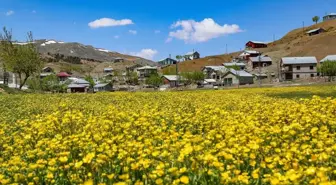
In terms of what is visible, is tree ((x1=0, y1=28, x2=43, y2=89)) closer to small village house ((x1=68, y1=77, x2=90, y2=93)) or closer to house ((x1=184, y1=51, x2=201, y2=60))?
small village house ((x1=68, y1=77, x2=90, y2=93))

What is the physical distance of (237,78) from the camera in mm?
88562

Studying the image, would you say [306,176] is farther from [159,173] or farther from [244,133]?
[244,133]

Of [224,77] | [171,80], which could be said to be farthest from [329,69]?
[171,80]

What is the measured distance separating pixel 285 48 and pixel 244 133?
13042 centimetres

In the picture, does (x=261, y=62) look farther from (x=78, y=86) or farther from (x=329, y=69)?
(x=78, y=86)

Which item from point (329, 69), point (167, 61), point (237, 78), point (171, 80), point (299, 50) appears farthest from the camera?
point (167, 61)

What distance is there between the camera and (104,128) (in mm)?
7148

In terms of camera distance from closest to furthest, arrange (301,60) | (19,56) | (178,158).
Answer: (178,158) → (19,56) → (301,60)

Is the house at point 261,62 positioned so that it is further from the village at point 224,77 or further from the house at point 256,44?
the house at point 256,44

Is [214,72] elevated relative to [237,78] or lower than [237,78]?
elevated

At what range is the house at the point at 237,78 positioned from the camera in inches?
3470

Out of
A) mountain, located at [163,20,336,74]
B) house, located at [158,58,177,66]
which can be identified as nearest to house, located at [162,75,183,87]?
mountain, located at [163,20,336,74]

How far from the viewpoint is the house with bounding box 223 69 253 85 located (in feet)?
289

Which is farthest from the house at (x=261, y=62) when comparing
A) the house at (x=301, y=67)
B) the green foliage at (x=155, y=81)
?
the green foliage at (x=155, y=81)
